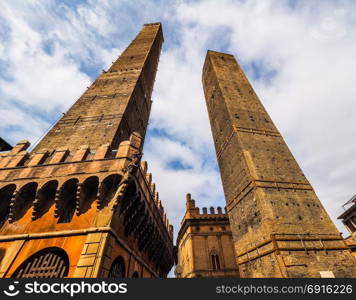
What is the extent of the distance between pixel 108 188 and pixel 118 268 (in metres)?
2.88

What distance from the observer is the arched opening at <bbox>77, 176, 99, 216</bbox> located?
23.4 ft

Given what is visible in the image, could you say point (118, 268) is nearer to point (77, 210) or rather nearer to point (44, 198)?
point (77, 210)

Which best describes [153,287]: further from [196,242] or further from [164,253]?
[196,242]

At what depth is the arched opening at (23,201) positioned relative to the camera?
719 centimetres

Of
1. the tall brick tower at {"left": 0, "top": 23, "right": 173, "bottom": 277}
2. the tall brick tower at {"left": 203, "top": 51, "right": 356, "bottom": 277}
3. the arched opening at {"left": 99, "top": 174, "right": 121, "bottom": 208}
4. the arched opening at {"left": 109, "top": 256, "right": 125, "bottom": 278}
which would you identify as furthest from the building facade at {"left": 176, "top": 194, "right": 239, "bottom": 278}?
the arched opening at {"left": 99, "top": 174, "right": 121, "bottom": 208}

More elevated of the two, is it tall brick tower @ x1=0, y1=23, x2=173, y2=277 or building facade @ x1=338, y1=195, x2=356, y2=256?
building facade @ x1=338, y1=195, x2=356, y2=256

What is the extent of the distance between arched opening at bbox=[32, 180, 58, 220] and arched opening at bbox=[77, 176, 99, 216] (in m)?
1.21

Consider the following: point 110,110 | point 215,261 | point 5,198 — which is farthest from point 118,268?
point 215,261

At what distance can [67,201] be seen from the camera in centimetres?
750

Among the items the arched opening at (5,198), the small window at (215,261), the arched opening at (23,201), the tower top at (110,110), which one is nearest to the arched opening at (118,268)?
the arched opening at (23,201)

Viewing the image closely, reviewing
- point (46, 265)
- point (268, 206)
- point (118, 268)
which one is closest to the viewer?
point (46, 265)

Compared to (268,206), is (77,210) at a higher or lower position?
lower

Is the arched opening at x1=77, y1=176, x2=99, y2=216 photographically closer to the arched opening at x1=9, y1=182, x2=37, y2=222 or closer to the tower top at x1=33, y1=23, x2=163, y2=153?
the arched opening at x1=9, y1=182, x2=37, y2=222

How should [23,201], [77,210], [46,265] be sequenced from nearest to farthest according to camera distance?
[46,265]
[77,210]
[23,201]
